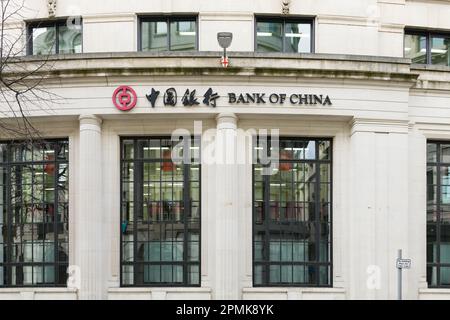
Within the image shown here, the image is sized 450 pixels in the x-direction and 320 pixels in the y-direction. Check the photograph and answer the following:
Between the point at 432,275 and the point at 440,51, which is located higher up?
the point at 440,51

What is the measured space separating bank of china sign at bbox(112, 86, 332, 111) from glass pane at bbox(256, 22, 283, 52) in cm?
211

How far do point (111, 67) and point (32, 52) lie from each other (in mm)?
3701

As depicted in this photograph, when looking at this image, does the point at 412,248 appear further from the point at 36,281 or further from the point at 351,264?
the point at 36,281

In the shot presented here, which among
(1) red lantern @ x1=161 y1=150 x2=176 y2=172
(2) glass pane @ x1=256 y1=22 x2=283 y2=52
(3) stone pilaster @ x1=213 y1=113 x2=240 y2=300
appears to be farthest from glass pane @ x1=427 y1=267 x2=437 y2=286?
(1) red lantern @ x1=161 y1=150 x2=176 y2=172

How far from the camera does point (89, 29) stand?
21.0m

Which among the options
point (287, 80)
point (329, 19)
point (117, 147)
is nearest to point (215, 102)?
point (287, 80)

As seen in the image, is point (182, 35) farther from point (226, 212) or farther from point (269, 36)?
point (226, 212)

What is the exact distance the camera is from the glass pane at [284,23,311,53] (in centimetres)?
2133

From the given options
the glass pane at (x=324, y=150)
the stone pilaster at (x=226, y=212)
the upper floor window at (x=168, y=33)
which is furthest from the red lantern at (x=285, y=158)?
the upper floor window at (x=168, y=33)

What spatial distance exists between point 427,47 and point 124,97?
36.6ft

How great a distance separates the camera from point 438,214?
21.5 meters

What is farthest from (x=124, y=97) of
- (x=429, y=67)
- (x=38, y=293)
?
(x=429, y=67)

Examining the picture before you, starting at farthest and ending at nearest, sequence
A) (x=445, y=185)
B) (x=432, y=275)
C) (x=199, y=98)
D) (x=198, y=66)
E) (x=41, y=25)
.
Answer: (x=445, y=185), (x=41, y=25), (x=432, y=275), (x=199, y=98), (x=198, y=66)

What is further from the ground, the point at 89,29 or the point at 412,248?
the point at 89,29
